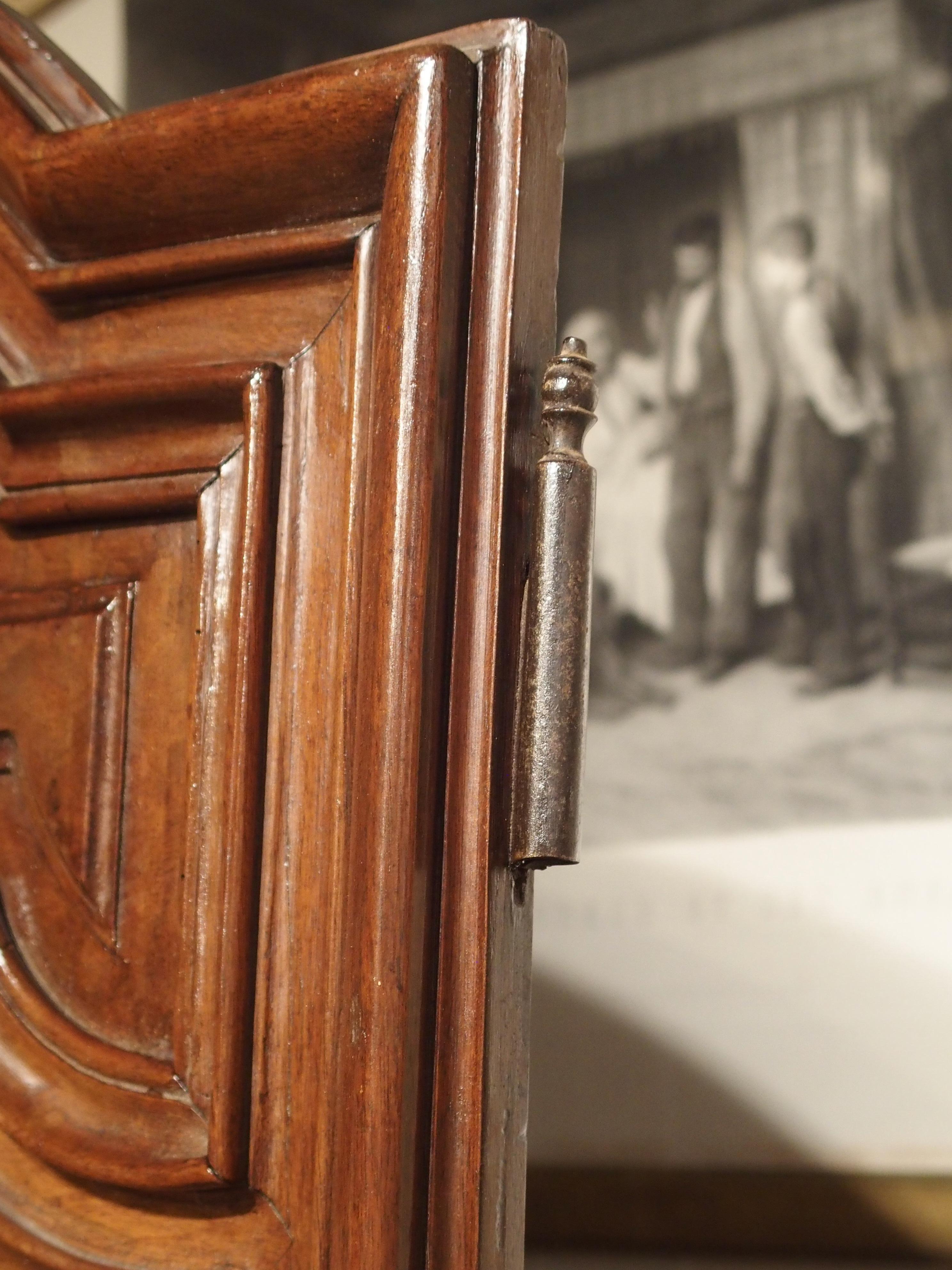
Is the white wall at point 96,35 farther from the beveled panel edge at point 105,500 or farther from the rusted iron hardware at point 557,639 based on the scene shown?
the rusted iron hardware at point 557,639

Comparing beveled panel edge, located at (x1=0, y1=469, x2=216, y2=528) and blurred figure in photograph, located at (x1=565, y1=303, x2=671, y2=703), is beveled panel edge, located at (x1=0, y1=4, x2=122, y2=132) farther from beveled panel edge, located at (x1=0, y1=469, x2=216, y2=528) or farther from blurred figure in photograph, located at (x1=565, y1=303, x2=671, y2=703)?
blurred figure in photograph, located at (x1=565, y1=303, x2=671, y2=703)

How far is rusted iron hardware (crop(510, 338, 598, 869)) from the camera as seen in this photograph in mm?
422

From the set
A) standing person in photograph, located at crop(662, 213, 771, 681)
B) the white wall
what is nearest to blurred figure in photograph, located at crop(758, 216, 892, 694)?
standing person in photograph, located at crop(662, 213, 771, 681)

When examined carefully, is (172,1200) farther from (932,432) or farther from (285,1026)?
(932,432)

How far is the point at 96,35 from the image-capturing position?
1.31 m

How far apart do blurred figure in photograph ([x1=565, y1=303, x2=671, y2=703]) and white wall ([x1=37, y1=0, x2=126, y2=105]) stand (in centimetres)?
52

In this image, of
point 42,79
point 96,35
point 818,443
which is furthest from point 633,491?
point 42,79

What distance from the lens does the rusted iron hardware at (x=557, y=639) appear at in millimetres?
422

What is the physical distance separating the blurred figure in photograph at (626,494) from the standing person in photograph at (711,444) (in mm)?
13

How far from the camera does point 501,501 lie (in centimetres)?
44

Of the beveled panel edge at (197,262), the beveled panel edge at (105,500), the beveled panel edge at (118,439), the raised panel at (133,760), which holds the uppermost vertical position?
the beveled panel edge at (197,262)

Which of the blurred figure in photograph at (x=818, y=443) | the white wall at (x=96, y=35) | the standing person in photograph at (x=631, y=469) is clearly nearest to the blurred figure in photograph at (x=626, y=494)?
the standing person in photograph at (x=631, y=469)

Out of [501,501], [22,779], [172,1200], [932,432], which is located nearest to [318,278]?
[501,501]

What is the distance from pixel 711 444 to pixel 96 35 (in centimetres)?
73
